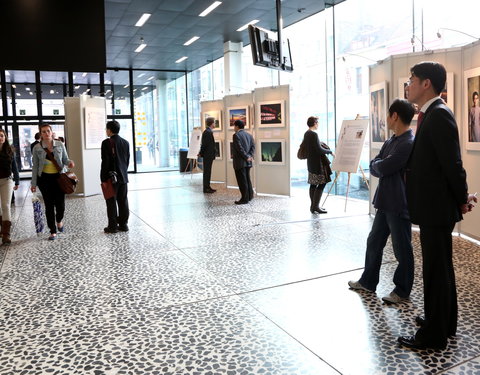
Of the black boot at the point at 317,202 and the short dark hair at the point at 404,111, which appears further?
the black boot at the point at 317,202

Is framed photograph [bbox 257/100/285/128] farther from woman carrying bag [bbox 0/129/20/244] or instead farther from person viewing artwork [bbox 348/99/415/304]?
person viewing artwork [bbox 348/99/415/304]

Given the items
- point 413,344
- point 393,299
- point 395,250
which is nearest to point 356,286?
point 393,299

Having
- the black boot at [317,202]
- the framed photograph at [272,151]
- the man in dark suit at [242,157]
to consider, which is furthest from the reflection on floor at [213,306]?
the framed photograph at [272,151]

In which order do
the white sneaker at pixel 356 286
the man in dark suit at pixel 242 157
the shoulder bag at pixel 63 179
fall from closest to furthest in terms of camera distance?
the white sneaker at pixel 356 286 → the shoulder bag at pixel 63 179 → the man in dark suit at pixel 242 157

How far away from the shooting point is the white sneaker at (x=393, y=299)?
3467mm

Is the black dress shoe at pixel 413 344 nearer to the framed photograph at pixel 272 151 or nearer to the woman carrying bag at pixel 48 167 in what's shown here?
the woman carrying bag at pixel 48 167

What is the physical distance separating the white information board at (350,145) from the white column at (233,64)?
697 centimetres

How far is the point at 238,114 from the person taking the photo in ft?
36.5

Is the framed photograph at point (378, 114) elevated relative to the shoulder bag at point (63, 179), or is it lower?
elevated

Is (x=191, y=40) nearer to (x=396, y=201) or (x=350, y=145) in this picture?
(x=350, y=145)

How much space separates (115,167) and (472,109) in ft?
15.8

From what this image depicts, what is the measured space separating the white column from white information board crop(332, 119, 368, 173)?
6.97 m

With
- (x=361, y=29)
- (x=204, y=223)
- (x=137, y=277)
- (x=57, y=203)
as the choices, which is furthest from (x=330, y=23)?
(x=137, y=277)

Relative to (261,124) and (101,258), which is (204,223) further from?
(261,124)
